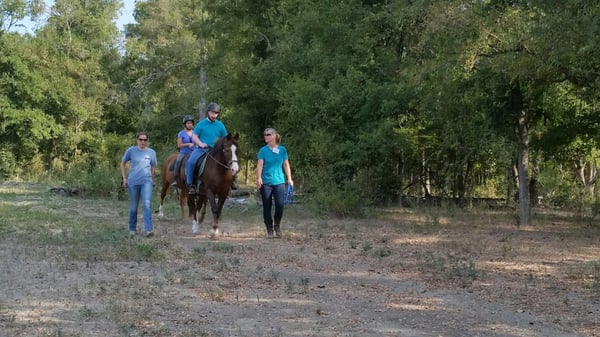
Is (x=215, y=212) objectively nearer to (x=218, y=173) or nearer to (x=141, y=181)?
(x=218, y=173)

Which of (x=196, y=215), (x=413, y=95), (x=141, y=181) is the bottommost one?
(x=196, y=215)

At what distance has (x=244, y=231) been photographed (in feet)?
41.2

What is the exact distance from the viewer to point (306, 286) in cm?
721

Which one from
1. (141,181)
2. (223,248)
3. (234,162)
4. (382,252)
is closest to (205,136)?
(234,162)

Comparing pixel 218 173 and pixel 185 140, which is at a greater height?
pixel 185 140

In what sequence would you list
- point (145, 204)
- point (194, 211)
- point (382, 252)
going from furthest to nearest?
point (194, 211)
point (145, 204)
point (382, 252)

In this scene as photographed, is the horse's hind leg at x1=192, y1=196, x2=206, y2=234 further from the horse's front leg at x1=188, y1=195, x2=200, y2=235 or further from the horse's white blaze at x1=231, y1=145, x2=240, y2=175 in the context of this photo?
the horse's white blaze at x1=231, y1=145, x2=240, y2=175

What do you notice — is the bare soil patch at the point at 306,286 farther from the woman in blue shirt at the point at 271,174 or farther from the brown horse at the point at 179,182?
the brown horse at the point at 179,182

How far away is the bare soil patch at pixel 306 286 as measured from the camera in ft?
18.3

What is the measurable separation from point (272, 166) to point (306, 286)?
4.56 meters

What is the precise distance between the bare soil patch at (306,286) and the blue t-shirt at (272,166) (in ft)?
3.66

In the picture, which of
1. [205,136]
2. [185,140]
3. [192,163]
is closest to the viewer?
[205,136]

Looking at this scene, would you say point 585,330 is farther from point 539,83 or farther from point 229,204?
point 229,204

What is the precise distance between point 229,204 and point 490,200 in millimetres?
9178
